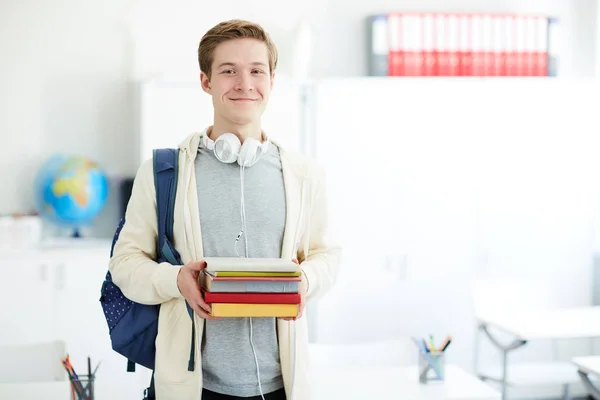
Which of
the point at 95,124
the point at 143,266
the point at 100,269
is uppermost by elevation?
the point at 95,124

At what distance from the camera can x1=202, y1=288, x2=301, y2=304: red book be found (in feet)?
4.89

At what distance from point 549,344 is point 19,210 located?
3265mm

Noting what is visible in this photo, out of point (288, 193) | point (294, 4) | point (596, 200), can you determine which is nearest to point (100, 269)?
point (294, 4)

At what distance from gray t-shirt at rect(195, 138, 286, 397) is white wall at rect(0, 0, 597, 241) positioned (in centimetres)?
283

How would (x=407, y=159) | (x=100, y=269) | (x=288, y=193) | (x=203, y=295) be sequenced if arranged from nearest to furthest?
1. (x=203, y=295)
2. (x=288, y=193)
3. (x=100, y=269)
4. (x=407, y=159)

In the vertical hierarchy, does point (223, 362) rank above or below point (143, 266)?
below

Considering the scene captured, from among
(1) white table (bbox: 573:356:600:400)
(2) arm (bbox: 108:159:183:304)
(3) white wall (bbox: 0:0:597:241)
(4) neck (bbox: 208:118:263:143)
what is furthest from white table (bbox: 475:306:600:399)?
(2) arm (bbox: 108:159:183:304)

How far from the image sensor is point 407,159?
4375mm

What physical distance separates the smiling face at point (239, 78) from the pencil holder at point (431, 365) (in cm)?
136

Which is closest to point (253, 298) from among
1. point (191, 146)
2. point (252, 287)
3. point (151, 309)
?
point (252, 287)

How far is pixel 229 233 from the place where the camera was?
65.2 inches

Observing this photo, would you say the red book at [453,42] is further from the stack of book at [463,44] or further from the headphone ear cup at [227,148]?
the headphone ear cup at [227,148]

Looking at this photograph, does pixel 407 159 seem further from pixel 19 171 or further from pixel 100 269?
pixel 19 171

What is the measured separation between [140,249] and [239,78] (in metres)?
0.43
